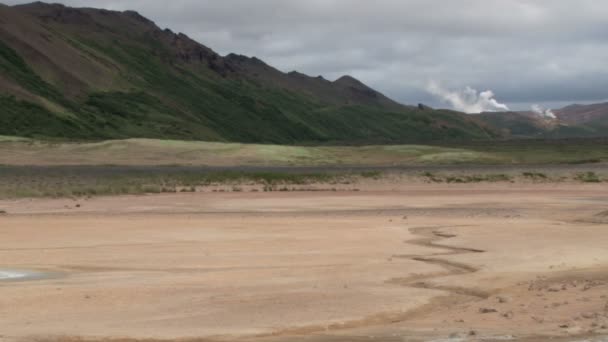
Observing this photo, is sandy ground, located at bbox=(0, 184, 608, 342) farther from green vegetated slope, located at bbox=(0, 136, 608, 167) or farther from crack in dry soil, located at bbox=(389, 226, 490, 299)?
green vegetated slope, located at bbox=(0, 136, 608, 167)

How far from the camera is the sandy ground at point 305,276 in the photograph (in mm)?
14625

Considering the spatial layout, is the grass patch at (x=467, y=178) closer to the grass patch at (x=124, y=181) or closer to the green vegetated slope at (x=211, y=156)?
the grass patch at (x=124, y=181)

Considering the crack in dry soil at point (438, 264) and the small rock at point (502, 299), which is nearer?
the small rock at point (502, 299)

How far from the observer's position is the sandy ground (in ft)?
48.0

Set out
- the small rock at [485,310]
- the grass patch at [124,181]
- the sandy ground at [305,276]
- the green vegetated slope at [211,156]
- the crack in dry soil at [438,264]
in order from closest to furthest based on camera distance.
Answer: the sandy ground at [305,276] < the small rock at [485,310] < the crack in dry soil at [438,264] < the grass patch at [124,181] < the green vegetated slope at [211,156]

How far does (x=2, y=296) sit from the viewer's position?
1695 cm

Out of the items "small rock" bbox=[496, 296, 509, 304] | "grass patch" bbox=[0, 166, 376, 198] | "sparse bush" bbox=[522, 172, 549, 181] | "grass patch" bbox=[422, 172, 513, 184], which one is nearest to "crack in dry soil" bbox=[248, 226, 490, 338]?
"small rock" bbox=[496, 296, 509, 304]

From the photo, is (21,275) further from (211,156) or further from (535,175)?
(211,156)

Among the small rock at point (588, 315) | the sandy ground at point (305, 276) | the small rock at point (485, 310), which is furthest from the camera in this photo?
the small rock at point (485, 310)

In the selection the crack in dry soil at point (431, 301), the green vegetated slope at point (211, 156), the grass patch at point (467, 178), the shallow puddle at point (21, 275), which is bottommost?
the crack in dry soil at point (431, 301)

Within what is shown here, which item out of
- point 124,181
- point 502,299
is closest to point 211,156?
point 124,181

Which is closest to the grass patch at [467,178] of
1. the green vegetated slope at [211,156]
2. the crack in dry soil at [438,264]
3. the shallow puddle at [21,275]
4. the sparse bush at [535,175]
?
the sparse bush at [535,175]

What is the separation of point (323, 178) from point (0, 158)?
37.7 m

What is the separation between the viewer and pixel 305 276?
20.0m
